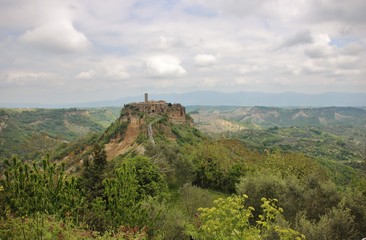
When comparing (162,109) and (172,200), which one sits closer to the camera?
(172,200)

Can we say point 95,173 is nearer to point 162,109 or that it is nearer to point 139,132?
point 139,132

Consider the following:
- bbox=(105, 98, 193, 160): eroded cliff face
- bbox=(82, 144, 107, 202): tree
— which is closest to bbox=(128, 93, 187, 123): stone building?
bbox=(105, 98, 193, 160): eroded cliff face

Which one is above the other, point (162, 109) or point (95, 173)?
point (162, 109)

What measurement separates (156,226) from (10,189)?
38.9ft

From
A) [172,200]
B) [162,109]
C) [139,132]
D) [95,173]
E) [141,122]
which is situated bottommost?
[172,200]

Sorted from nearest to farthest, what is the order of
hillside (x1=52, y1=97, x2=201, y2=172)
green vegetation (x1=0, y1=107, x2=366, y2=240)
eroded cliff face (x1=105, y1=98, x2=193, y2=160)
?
green vegetation (x1=0, y1=107, x2=366, y2=240), hillside (x1=52, y1=97, x2=201, y2=172), eroded cliff face (x1=105, y1=98, x2=193, y2=160)

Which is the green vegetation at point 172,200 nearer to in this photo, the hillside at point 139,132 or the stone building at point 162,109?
the hillside at point 139,132

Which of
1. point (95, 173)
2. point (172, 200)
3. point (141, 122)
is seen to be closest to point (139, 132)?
point (141, 122)

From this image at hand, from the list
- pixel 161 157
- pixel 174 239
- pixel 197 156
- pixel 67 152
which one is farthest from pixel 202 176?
pixel 67 152

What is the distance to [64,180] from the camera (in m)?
13.0

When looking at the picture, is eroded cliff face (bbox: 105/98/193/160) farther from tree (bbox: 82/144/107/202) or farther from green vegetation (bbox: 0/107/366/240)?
tree (bbox: 82/144/107/202)

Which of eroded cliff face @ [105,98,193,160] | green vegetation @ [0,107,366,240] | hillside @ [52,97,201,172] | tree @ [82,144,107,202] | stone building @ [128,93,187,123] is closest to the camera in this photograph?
green vegetation @ [0,107,366,240]

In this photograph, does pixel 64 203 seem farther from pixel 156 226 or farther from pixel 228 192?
pixel 228 192

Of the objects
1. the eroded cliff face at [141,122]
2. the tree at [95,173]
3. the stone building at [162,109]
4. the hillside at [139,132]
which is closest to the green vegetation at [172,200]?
the tree at [95,173]
